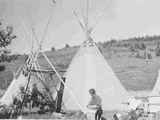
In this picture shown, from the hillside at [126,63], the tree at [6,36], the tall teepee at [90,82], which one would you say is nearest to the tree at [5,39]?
the tree at [6,36]

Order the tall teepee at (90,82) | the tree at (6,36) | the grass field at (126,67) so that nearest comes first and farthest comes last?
the tall teepee at (90,82) → the tree at (6,36) → the grass field at (126,67)

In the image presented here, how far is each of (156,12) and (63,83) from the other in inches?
112

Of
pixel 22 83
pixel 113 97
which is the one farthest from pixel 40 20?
pixel 113 97

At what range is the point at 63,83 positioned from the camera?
3877 millimetres

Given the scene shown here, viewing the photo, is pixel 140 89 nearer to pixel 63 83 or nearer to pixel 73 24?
pixel 73 24

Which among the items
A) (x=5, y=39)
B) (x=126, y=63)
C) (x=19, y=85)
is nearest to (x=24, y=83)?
(x=19, y=85)

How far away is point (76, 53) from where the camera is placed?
429cm

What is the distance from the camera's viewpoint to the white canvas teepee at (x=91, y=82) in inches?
154

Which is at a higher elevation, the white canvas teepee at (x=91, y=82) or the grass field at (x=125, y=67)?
the grass field at (x=125, y=67)

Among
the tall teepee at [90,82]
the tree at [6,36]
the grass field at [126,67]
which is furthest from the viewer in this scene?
the grass field at [126,67]

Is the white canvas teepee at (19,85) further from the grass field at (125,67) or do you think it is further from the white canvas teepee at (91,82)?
the grass field at (125,67)

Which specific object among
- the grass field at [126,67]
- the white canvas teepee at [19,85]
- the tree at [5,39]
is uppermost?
the tree at [5,39]

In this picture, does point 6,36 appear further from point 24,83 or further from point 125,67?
point 125,67

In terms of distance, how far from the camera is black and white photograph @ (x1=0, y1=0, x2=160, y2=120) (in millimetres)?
3951
